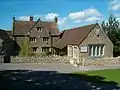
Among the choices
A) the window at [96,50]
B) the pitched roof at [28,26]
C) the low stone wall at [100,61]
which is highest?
the pitched roof at [28,26]

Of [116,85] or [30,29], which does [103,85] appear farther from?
[30,29]

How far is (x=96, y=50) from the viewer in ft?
147

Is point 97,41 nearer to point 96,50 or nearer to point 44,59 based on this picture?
point 96,50

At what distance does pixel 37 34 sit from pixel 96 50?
1421 cm

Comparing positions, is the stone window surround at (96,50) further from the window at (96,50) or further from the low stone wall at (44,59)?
the low stone wall at (44,59)

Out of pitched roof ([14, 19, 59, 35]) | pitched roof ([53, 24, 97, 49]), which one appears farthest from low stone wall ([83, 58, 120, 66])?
pitched roof ([14, 19, 59, 35])

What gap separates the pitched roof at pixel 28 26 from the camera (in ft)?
174

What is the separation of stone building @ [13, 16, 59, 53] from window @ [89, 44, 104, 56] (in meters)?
11.9

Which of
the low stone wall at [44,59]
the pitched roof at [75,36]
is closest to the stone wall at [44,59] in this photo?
the low stone wall at [44,59]

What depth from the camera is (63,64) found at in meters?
40.1

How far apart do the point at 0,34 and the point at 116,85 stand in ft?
111

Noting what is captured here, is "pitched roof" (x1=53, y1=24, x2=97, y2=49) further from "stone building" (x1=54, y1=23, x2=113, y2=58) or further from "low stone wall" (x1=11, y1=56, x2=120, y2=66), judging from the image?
"low stone wall" (x1=11, y1=56, x2=120, y2=66)

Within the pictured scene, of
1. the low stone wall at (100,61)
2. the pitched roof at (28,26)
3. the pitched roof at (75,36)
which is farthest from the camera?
the pitched roof at (28,26)

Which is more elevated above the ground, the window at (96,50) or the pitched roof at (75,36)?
the pitched roof at (75,36)
